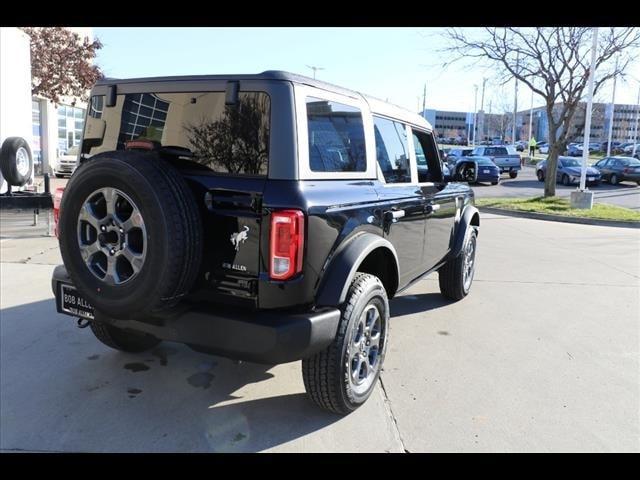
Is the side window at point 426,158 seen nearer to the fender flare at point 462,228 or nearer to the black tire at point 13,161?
the fender flare at point 462,228

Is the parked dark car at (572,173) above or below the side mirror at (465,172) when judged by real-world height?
above

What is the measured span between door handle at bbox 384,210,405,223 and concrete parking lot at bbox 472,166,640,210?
55.3 ft

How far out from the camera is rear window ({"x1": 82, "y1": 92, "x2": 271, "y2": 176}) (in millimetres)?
2793

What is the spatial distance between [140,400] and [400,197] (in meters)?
2.28

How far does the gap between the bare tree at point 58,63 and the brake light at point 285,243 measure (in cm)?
1935

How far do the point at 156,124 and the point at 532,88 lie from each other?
662 inches

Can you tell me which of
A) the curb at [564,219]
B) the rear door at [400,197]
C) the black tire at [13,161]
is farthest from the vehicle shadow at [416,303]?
the curb at [564,219]

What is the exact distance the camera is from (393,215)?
11.8 ft

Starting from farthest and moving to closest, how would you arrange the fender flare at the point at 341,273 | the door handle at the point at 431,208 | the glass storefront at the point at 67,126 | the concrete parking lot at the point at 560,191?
the glass storefront at the point at 67,126
the concrete parking lot at the point at 560,191
the door handle at the point at 431,208
the fender flare at the point at 341,273

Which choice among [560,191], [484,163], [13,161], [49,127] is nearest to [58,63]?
[49,127]

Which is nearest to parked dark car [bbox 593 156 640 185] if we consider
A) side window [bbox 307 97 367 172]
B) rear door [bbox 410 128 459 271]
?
rear door [bbox 410 128 459 271]

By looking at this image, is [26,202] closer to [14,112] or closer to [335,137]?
[14,112]

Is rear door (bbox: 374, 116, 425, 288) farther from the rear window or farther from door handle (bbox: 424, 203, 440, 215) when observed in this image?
the rear window

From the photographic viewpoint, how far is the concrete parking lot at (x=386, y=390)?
9.67 ft
